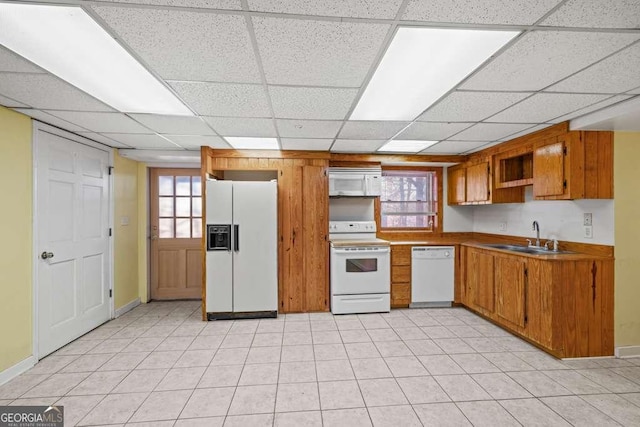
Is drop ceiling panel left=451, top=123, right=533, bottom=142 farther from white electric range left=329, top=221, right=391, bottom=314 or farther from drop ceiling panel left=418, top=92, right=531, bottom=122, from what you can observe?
white electric range left=329, top=221, right=391, bottom=314

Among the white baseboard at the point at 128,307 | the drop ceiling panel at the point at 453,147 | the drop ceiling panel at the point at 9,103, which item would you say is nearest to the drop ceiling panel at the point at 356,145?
the drop ceiling panel at the point at 453,147

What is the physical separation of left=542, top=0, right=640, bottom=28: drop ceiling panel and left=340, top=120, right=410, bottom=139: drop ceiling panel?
1551 mm

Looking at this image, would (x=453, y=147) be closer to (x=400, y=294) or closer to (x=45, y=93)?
(x=400, y=294)

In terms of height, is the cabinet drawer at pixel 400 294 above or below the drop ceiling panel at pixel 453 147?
below

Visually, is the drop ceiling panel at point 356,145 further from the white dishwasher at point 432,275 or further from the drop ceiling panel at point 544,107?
the white dishwasher at point 432,275

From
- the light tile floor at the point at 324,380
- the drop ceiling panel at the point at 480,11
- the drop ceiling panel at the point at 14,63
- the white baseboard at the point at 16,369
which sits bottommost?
the light tile floor at the point at 324,380

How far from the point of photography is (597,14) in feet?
4.23

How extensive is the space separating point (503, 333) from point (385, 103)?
9.63 feet

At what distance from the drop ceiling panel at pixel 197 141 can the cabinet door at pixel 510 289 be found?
11.7 feet

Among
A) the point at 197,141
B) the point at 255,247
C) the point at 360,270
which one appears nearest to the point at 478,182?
the point at 360,270

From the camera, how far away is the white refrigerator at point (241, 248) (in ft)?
12.3

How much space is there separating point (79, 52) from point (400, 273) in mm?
4036

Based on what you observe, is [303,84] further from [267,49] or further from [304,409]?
[304,409]

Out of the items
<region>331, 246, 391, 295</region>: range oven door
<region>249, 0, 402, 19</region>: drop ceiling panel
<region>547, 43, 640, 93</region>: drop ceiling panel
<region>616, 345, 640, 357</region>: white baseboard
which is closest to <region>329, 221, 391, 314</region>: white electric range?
<region>331, 246, 391, 295</region>: range oven door
